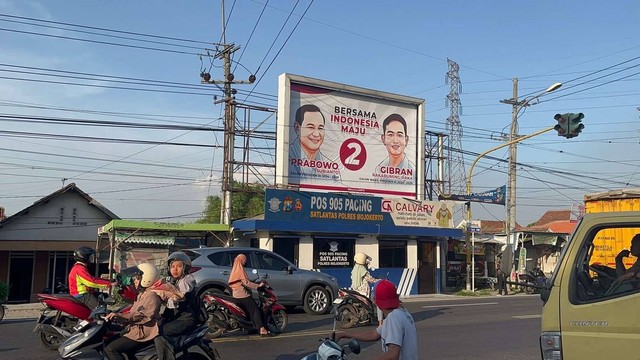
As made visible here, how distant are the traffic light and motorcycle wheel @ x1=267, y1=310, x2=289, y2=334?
41.0ft

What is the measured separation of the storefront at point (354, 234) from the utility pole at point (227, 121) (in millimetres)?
2836

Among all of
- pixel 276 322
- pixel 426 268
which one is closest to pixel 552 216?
pixel 426 268

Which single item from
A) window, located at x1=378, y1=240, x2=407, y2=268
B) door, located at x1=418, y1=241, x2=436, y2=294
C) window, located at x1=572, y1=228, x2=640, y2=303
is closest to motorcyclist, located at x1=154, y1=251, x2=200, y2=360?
window, located at x1=572, y1=228, x2=640, y2=303

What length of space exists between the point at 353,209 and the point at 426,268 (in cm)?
487

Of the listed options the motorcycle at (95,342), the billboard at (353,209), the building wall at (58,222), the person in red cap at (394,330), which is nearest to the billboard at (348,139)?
the billboard at (353,209)

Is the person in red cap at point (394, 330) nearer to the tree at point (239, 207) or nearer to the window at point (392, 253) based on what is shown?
the window at point (392, 253)

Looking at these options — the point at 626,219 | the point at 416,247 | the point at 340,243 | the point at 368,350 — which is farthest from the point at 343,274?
the point at 626,219

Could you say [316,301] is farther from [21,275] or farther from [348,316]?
[21,275]

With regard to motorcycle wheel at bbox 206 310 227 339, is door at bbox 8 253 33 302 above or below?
below

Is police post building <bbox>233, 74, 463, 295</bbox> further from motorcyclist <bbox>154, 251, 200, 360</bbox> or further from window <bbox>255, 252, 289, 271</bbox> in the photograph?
motorcyclist <bbox>154, 251, 200, 360</bbox>

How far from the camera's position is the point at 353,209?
974 inches

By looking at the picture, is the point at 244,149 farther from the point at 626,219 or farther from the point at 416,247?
the point at 626,219

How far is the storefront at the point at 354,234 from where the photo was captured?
2286 centimetres

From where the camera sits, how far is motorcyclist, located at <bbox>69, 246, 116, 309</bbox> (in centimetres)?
968
